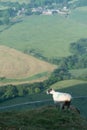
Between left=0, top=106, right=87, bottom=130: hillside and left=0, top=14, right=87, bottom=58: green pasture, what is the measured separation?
2713 inches

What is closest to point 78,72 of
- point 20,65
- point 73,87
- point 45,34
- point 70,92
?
point 20,65

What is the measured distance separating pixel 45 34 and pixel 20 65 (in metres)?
36.1

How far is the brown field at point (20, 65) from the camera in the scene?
71125mm

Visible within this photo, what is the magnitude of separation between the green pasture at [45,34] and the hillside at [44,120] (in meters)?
68.9

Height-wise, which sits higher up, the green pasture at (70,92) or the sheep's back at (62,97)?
the sheep's back at (62,97)

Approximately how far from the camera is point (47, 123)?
13461 mm

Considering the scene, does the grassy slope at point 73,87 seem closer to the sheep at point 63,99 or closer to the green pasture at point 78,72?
the green pasture at point 78,72

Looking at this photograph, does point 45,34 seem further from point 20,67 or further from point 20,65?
point 20,67

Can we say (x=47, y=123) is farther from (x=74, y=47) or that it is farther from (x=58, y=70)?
(x=74, y=47)

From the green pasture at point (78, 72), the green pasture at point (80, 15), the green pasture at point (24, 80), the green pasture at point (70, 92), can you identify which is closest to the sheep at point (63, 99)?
the green pasture at point (70, 92)

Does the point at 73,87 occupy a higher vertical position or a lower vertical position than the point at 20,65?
higher

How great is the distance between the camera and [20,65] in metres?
76.2

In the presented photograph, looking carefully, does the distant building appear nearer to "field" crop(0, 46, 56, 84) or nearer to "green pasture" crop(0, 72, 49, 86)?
"field" crop(0, 46, 56, 84)

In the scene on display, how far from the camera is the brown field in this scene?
2800 inches
